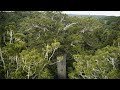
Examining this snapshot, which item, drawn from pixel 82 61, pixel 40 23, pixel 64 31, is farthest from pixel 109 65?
pixel 40 23

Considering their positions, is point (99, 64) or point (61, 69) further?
point (61, 69)

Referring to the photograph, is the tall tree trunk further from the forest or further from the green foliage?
the green foliage

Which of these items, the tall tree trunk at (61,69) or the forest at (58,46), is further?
the tall tree trunk at (61,69)

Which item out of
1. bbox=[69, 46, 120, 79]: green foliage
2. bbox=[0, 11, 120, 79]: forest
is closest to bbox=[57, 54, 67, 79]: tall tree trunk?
bbox=[0, 11, 120, 79]: forest

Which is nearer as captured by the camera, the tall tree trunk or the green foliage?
the green foliage

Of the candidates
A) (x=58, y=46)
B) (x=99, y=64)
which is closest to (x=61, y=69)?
(x=58, y=46)

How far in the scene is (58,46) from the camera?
813 centimetres

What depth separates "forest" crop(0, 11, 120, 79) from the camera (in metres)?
7.13

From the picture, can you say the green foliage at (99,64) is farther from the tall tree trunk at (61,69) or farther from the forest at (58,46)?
the tall tree trunk at (61,69)

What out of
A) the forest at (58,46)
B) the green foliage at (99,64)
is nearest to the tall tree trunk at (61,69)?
the forest at (58,46)

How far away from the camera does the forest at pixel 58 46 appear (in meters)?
7.13

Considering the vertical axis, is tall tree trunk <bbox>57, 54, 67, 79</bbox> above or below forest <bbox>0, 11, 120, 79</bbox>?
below

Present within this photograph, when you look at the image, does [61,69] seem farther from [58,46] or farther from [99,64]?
[99,64]
